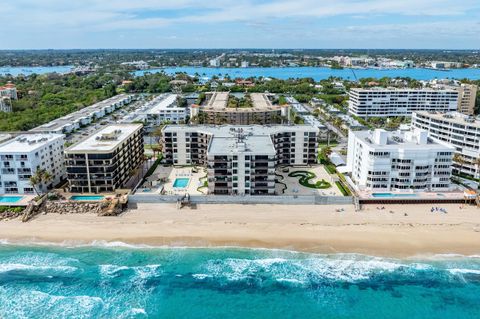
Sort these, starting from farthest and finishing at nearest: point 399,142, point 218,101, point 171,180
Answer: point 218,101 < point 171,180 < point 399,142

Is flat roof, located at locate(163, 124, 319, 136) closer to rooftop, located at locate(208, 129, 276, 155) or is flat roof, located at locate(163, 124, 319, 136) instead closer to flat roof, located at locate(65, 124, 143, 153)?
rooftop, located at locate(208, 129, 276, 155)

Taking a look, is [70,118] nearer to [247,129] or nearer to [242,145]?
[247,129]

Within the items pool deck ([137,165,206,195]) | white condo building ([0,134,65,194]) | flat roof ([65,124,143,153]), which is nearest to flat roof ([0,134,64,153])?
white condo building ([0,134,65,194])

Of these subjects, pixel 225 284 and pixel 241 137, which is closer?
pixel 225 284

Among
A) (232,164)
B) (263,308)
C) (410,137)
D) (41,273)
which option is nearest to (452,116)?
(410,137)

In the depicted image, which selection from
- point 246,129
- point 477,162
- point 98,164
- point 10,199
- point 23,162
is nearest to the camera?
point 10,199

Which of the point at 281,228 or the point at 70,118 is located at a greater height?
the point at 70,118

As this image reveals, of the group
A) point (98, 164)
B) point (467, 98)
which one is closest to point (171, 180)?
point (98, 164)
